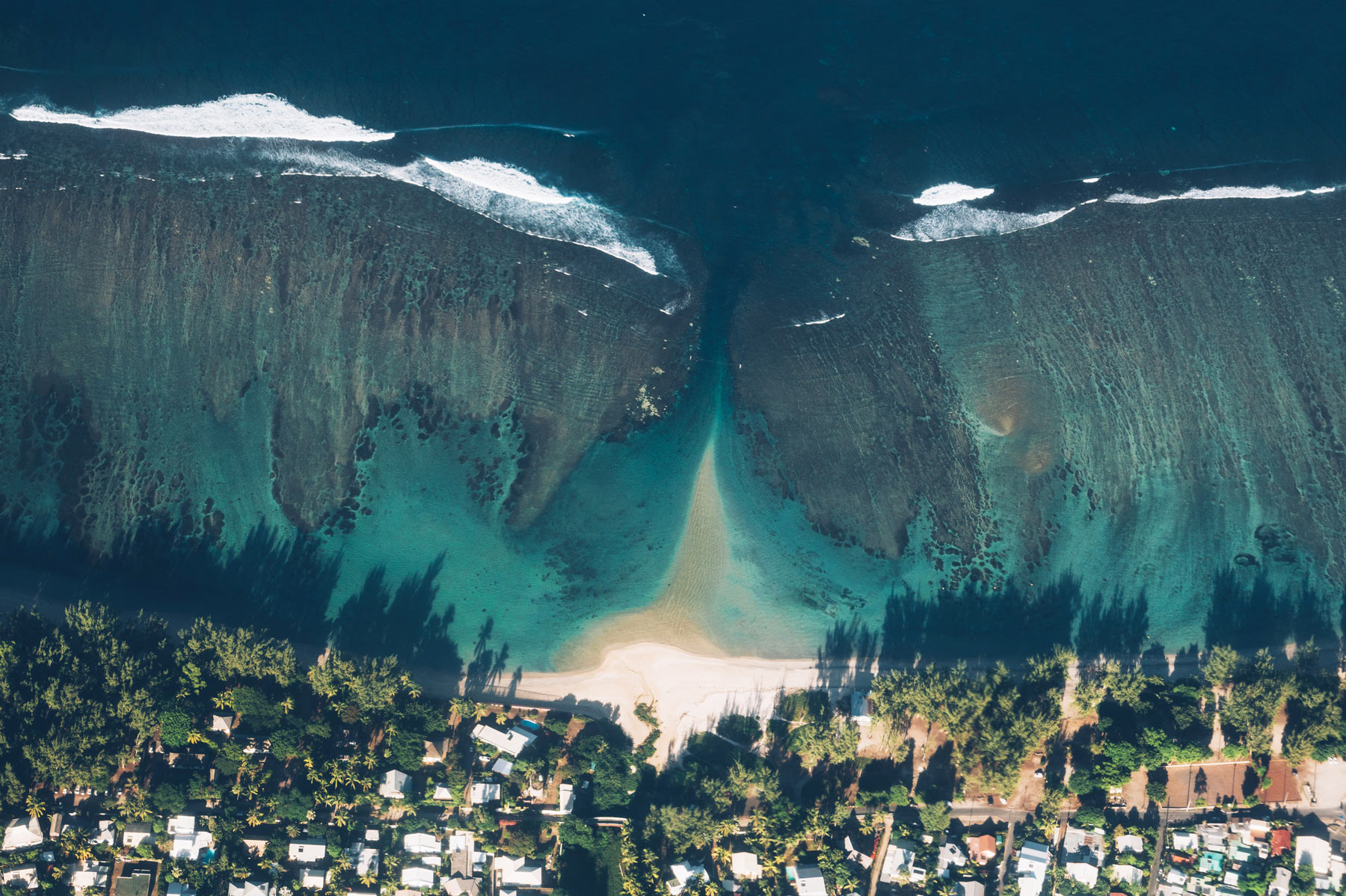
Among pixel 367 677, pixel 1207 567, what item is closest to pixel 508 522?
pixel 367 677

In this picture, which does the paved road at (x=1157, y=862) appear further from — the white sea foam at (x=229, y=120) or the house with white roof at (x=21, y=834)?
the house with white roof at (x=21, y=834)

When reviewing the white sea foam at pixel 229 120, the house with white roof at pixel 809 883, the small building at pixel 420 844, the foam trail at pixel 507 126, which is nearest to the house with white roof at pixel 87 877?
the small building at pixel 420 844

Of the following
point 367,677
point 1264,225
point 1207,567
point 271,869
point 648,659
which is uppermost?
point 1264,225

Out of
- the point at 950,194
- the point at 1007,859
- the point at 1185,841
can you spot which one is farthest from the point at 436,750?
the point at 950,194

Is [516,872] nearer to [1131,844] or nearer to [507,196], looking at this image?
[1131,844]

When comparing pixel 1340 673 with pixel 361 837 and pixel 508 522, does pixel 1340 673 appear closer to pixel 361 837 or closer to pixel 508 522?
pixel 508 522
